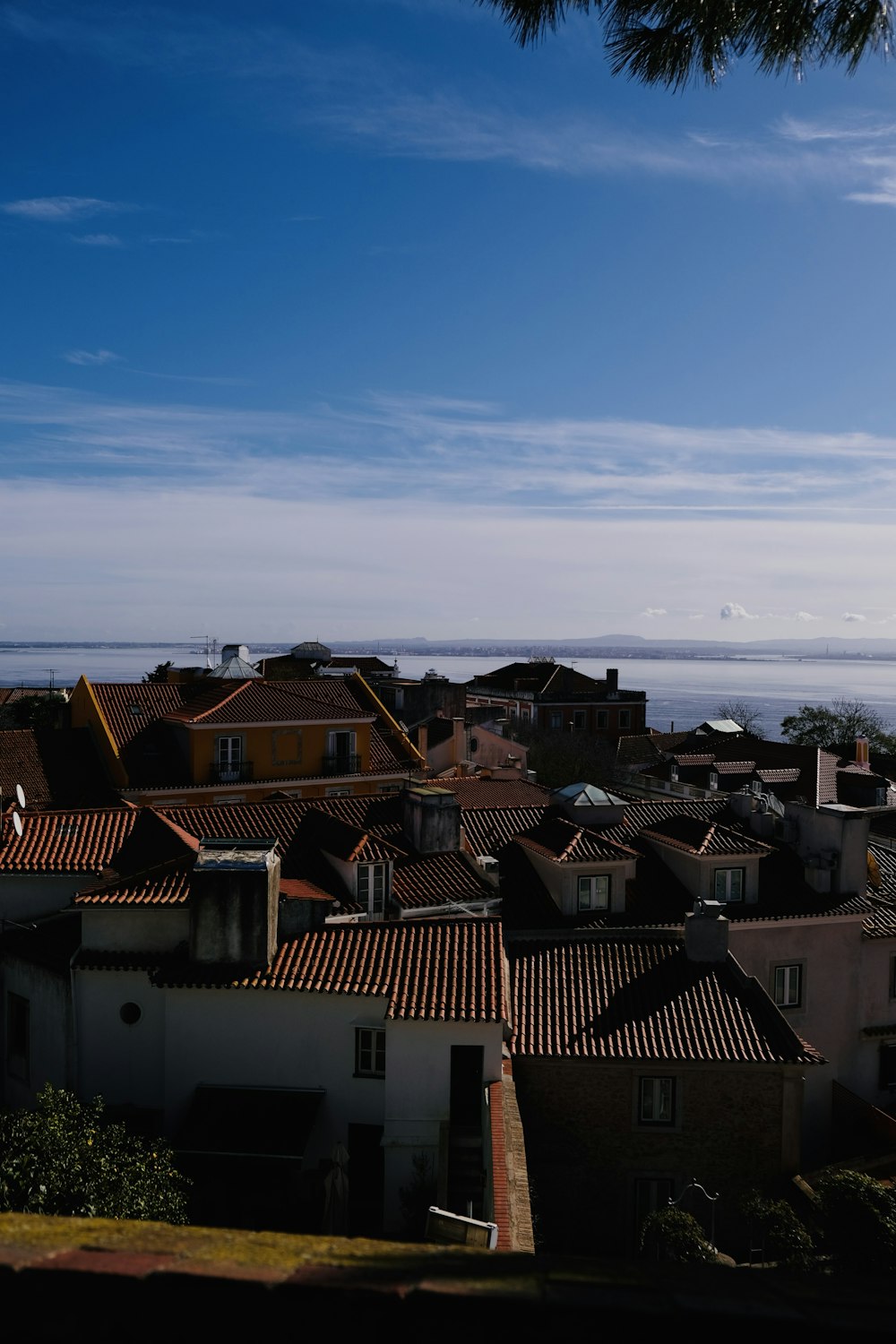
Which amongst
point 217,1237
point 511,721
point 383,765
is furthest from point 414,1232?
point 511,721

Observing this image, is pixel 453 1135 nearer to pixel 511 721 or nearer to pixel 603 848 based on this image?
pixel 603 848

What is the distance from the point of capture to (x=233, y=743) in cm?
3353

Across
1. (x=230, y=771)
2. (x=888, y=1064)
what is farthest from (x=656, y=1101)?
(x=230, y=771)

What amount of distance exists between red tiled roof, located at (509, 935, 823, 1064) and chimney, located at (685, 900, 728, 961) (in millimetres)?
186

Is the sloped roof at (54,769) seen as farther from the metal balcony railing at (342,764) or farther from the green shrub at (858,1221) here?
the green shrub at (858,1221)

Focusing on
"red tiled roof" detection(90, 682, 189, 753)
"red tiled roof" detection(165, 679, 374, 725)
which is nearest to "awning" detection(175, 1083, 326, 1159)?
"red tiled roof" detection(165, 679, 374, 725)

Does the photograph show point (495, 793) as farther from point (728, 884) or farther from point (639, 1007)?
point (639, 1007)

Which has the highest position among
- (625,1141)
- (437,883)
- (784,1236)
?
(437,883)

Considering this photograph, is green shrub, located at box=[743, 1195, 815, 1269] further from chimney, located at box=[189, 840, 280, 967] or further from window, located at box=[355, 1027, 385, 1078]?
chimney, located at box=[189, 840, 280, 967]

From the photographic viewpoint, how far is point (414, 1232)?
14.0 m

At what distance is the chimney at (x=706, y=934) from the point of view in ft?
61.3

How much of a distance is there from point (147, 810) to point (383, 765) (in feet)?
53.7

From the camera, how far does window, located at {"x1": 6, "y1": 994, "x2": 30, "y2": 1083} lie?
55.8 feet

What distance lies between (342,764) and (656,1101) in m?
20.6
